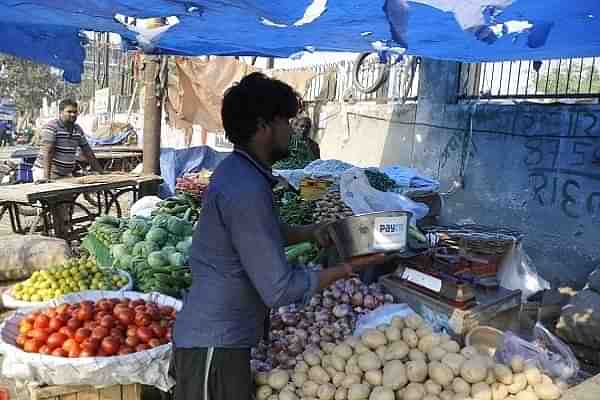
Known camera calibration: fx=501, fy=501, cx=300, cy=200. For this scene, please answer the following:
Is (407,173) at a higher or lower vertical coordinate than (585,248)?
higher

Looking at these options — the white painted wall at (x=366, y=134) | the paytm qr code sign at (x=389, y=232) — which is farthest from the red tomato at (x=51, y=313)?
the white painted wall at (x=366, y=134)

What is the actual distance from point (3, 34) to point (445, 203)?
5.33m

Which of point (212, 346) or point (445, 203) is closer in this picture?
point (212, 346)

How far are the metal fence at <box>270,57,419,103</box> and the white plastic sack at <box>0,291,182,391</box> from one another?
612 cm

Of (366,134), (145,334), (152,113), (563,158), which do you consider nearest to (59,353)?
(145,334)

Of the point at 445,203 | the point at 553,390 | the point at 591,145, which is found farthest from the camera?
the point at 445,203

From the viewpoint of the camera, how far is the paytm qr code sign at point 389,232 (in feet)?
6.92

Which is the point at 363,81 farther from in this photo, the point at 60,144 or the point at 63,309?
the point at 63,309

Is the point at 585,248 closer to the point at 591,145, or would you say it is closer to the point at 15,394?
the point at 591,145

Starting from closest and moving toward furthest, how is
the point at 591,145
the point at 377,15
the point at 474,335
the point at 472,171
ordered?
the point at 474,335 → the point at 377,15 → the point at 591,145 → the point at 472,171

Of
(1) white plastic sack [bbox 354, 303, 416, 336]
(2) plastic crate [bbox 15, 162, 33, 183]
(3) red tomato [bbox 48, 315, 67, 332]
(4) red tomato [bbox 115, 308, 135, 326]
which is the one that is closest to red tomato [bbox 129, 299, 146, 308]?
(4) red tomato [bbox 115, 308, 135, 326]

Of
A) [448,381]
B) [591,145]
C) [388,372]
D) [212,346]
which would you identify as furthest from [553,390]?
[591,145]

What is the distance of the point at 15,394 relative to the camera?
342 cm

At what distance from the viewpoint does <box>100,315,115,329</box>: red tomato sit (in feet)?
8.82
